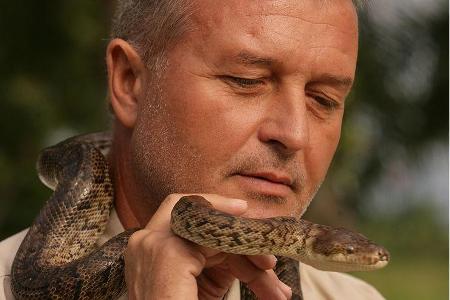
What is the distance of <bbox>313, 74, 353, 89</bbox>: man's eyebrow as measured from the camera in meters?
4.29

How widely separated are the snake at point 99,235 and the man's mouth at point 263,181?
1.13 ft

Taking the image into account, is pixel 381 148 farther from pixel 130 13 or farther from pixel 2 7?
pixel 130 13

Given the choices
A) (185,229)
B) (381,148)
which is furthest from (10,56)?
(185,229)

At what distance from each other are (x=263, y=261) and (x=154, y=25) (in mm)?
1602

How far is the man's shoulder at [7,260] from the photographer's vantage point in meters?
4.34

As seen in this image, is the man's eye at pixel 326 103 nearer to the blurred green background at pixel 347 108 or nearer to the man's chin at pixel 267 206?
the man's chin at pixel 267 206

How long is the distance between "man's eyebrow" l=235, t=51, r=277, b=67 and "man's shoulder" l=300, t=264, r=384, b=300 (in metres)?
1.66

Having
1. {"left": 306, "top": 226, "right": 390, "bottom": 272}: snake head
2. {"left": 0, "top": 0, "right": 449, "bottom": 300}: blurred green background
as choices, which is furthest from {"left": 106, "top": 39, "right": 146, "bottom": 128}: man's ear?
{"left": 0, "top": 0, "right": 449, "bottom": 300}: blurred green background

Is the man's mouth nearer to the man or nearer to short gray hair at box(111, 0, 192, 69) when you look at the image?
the man

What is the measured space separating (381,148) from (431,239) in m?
6.82

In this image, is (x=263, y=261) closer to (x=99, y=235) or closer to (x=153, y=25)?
(x=99, y=235)

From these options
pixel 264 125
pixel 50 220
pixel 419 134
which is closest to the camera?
pixel 264 125

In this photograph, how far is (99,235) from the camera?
4.63 meters

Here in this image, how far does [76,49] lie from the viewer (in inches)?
420
